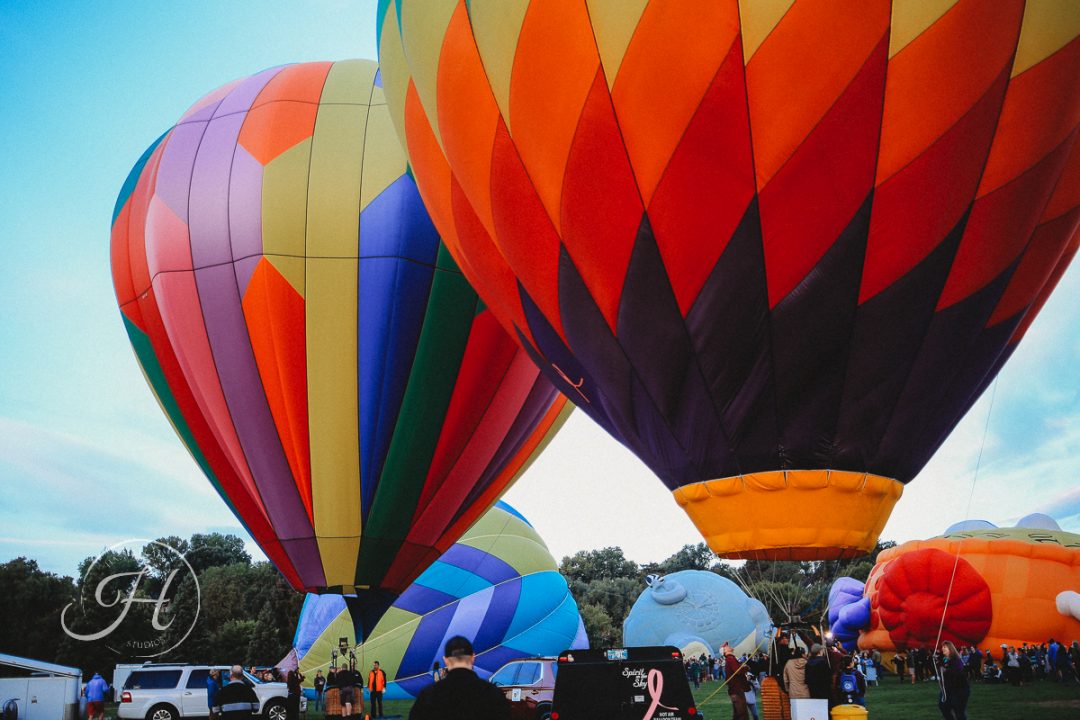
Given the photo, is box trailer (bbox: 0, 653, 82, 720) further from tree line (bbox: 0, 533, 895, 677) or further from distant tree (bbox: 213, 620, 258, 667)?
distant tree (bbox: 213, 620, 258, 667)

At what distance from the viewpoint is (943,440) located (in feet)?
20.3

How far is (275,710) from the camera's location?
13273 mm

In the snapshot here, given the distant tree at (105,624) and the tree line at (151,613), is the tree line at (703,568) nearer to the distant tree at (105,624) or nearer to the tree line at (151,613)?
the tree line at (151,613)

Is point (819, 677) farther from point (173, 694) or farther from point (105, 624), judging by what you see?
point (105, 624)

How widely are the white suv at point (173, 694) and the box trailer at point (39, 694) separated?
2.93m

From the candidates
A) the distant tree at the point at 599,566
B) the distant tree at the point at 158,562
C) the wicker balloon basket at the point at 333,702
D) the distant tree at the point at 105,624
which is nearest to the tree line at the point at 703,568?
the distant tree at the point at 599,566

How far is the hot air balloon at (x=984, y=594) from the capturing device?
15797mm

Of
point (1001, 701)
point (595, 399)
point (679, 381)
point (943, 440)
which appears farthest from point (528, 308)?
point (1001, 701)

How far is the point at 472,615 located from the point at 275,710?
468cm

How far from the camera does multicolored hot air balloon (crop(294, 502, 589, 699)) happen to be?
55.0ft

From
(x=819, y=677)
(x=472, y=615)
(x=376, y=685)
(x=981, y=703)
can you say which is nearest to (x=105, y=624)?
(x=472, y=615)

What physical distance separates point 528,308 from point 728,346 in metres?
1.83

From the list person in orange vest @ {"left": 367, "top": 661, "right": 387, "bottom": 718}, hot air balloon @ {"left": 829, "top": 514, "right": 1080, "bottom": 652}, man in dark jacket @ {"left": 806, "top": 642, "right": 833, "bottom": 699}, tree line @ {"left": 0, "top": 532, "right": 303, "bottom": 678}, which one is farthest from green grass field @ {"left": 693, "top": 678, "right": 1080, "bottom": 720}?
tree line @ {"left": 0, "top": 532, "right": 303, "bottom": 678}

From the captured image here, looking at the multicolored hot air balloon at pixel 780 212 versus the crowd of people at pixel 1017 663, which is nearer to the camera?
Answer: the multicolored hot air balloon at pixel 780 212
